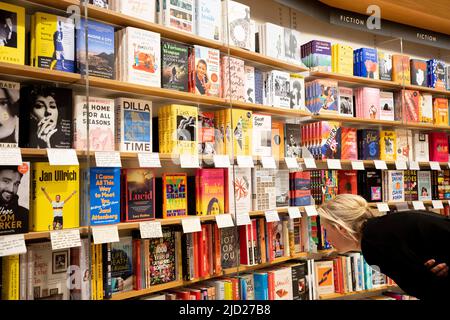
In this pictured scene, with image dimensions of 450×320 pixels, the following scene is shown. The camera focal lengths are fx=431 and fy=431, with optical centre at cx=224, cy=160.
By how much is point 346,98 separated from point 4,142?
3.14 metres

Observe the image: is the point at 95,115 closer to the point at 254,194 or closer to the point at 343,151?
the point at 254,194

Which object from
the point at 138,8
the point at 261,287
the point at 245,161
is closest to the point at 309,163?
the point at 245,161

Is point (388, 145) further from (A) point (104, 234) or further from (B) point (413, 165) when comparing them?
(A) point (104, 234)

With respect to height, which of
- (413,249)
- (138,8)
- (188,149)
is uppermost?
(138,8)

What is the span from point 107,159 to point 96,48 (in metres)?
0.64

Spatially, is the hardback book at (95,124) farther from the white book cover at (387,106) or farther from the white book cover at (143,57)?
the white book cover at (387,106)

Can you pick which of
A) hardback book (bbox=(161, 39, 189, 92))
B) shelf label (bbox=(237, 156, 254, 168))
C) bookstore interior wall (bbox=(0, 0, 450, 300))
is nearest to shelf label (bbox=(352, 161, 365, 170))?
bookstore interior wall (bbox=(0, 0, 450, 300))

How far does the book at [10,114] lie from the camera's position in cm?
212

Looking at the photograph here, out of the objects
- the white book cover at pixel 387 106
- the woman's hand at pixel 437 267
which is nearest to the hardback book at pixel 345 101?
the white book cover at pixel 387 106

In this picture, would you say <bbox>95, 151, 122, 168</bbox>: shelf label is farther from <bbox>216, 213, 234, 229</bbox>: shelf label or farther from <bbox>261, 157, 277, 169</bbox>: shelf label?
<bbox>261, 157, 277, 169</bbox>: shelf label

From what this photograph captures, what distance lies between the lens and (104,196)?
2443mm

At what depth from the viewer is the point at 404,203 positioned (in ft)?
14.6
